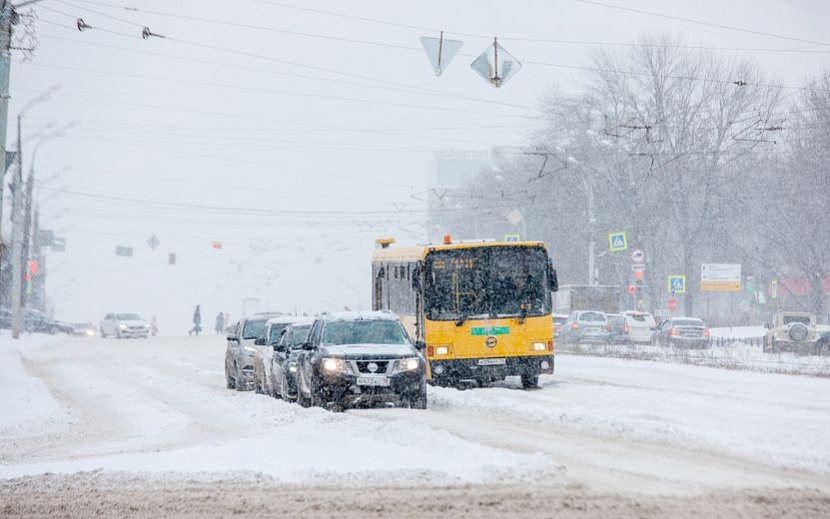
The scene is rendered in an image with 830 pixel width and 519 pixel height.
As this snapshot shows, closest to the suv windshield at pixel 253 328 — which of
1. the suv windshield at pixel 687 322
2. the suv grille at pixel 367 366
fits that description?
the suv grille at pixel 367 366

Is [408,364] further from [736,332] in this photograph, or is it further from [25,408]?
[736,332]

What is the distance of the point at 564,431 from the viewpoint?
15742mm

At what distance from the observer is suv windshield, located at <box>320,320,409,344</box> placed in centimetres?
2094

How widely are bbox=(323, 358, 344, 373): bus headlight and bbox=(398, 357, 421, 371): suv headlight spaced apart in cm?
88

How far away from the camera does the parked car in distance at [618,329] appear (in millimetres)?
53688

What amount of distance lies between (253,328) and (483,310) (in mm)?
6730

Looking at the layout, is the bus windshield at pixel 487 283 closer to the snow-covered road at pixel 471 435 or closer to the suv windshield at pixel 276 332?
the snow-covered road at pixel 471 435

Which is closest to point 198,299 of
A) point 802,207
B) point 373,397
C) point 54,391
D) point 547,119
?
point 547,119

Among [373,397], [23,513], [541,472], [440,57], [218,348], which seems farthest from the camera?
[218,348]

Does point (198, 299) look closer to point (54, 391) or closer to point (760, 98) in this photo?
point (760, 98)

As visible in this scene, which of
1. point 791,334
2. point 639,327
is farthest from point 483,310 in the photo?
point 639,327

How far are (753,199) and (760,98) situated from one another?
8.62 metres

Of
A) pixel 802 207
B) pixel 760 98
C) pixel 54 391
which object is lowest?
pixel 54 391

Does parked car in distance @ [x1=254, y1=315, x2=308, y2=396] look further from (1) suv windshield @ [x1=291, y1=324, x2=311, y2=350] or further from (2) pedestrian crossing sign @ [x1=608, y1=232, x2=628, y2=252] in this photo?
(2) pedestrian crossing sign @ [x1=608, y1=232, x2=628, y2=252]
